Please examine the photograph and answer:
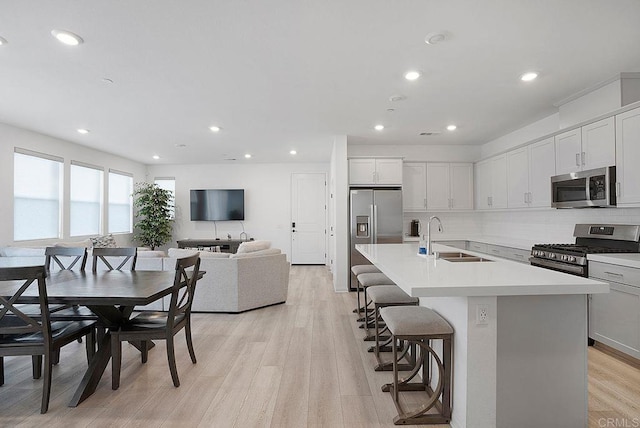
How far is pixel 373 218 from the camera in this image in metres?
5.62

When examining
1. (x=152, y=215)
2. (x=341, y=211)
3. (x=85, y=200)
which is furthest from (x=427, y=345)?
(x=152, y=215)

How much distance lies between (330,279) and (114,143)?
4.81 meters

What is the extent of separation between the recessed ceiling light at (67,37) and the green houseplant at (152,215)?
5467mm

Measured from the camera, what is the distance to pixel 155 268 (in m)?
4.11

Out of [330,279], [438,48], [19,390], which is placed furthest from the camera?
[330,279]

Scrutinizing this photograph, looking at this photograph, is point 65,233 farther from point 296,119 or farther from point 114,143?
point 296,119

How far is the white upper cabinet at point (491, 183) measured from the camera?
5223 mm

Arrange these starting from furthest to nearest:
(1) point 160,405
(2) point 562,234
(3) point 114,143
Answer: (3) point 114,143
(2) point 562,234
(1) point 160,405

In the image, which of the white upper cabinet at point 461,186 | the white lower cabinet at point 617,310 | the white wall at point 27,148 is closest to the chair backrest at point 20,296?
the white wall at point 27,148

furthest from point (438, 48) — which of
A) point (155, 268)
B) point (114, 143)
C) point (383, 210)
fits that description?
point (114, 143)

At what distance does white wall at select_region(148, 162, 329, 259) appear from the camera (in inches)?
324

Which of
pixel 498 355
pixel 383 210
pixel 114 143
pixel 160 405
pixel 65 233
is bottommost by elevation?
pixel 160 405

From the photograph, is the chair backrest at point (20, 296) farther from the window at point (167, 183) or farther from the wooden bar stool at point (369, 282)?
the window at point (167, 183)

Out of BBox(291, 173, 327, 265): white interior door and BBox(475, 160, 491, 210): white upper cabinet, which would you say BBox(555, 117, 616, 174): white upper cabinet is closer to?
BBox(475, 160, 491, 210): white upper cabinet
